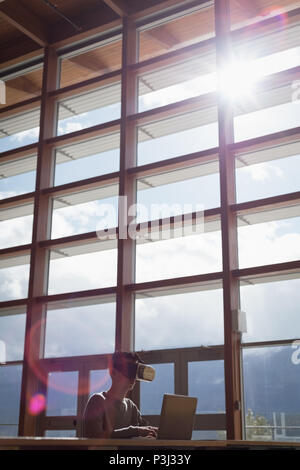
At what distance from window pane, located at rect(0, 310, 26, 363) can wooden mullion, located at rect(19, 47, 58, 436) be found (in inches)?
8.7

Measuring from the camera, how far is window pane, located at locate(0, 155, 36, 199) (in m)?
9.27

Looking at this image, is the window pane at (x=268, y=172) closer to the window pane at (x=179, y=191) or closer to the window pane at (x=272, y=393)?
the window pane at (x=179, y=191)

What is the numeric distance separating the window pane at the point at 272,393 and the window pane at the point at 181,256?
1.28 meters

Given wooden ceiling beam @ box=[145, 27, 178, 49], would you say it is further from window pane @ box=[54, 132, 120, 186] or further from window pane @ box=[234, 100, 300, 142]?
window pane @ box=[234, 100, 300, 142]

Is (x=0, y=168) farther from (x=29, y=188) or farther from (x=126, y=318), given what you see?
(x=126, y=318)

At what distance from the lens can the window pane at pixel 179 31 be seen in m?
8.41

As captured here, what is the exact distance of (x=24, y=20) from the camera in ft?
30.1

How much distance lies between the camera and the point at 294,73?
737 cm

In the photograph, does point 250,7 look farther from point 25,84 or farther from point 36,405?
point 36,405

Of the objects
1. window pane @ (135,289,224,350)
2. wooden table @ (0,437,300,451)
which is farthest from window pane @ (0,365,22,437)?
wooden table @ (0,437,300,451)

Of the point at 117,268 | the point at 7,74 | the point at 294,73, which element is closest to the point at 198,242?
the point at 117,268

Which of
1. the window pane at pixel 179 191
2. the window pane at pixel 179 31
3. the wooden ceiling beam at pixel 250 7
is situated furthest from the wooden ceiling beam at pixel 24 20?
the wooden ceiling beam at pixel 250 7

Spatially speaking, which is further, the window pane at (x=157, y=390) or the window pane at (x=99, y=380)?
the window pane at (x=99, y=380)

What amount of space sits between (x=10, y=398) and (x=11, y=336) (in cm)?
91
